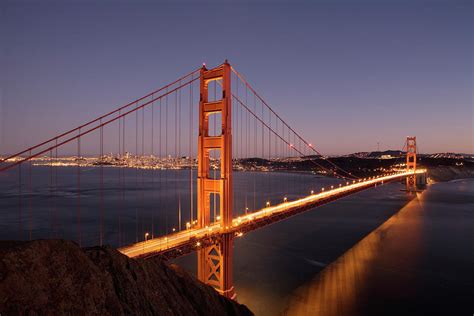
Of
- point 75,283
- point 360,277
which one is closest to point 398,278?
point 360,277

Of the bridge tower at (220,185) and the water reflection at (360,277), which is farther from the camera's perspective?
the water reflection at (360,277)

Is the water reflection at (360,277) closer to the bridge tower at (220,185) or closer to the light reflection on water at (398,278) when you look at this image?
the light reflection on water at (398,278)

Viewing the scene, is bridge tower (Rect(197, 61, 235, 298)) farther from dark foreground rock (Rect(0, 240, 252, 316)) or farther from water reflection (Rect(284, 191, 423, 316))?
A: dark foreground rock (Rect(0, 240, 252, 316))

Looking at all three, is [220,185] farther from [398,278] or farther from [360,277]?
[398,278]

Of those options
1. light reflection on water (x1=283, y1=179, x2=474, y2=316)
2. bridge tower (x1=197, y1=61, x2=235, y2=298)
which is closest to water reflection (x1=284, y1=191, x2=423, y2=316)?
light reflection on water (x1=283, y1=179, x2=474, y2=316)

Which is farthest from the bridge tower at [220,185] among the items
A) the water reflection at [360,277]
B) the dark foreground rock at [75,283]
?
the dark foreground rock at [75,283]

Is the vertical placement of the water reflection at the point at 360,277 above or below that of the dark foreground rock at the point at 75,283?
below

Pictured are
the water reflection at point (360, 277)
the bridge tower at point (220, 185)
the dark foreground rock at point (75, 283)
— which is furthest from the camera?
the water reflection at point (360, 277)
